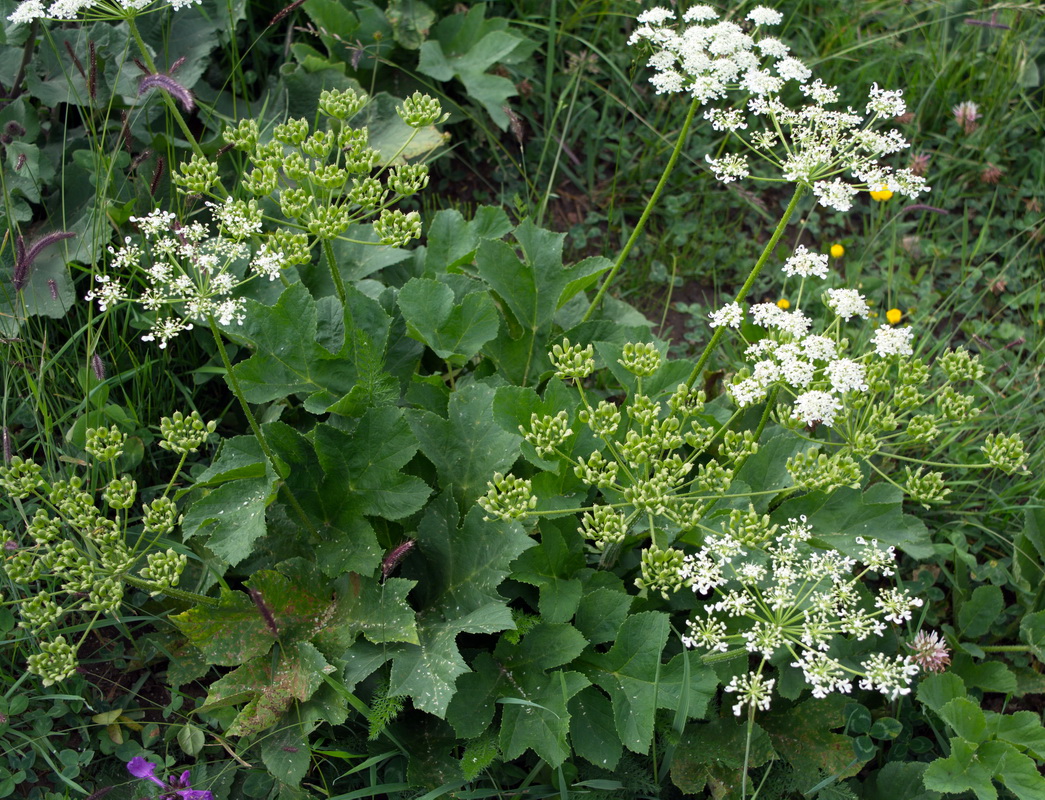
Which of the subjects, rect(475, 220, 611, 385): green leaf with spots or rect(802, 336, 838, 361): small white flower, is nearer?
rect(802, 336, 838, 361): small white flower

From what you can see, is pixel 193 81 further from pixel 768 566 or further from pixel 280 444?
pixel 768 566

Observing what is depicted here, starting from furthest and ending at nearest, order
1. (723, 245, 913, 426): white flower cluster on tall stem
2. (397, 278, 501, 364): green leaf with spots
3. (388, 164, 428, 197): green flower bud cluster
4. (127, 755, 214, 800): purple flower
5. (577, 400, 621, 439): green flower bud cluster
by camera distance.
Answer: (397, 278, 501, 364): green leaf with spots
(127, 755, 214, 800): purple flower
(388, 164, 428, 197): green flower bud cluster
(577, 400, 621, 439): green flower bud cluster
(723, 245, 913, 426): white flower cluster on tall stem

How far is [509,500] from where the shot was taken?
116 inches

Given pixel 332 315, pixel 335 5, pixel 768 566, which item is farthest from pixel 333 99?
pixel 768 566

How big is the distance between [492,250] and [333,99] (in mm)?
1051

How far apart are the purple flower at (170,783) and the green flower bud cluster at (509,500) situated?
1578 mm

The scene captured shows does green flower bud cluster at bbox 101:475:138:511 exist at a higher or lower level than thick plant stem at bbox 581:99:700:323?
lower

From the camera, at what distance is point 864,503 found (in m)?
3.58

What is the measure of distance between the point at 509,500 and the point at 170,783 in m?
1.77

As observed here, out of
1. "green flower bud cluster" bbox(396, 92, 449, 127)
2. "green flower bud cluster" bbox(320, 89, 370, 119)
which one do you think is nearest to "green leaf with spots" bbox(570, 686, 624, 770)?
"green flower bud cluster" bbox(396, 92, 449, 127)

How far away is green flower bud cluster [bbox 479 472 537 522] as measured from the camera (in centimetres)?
290

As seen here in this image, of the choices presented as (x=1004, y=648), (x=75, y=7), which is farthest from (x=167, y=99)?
(x=1004, y=648)

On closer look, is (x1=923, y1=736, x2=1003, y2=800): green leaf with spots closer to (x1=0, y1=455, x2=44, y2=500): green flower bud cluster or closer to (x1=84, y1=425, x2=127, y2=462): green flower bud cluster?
(x1=84, y1=425, x2=127, y2=462): green flower bud cluster

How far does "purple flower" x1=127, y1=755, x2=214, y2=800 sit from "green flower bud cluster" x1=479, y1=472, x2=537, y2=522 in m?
1.58
